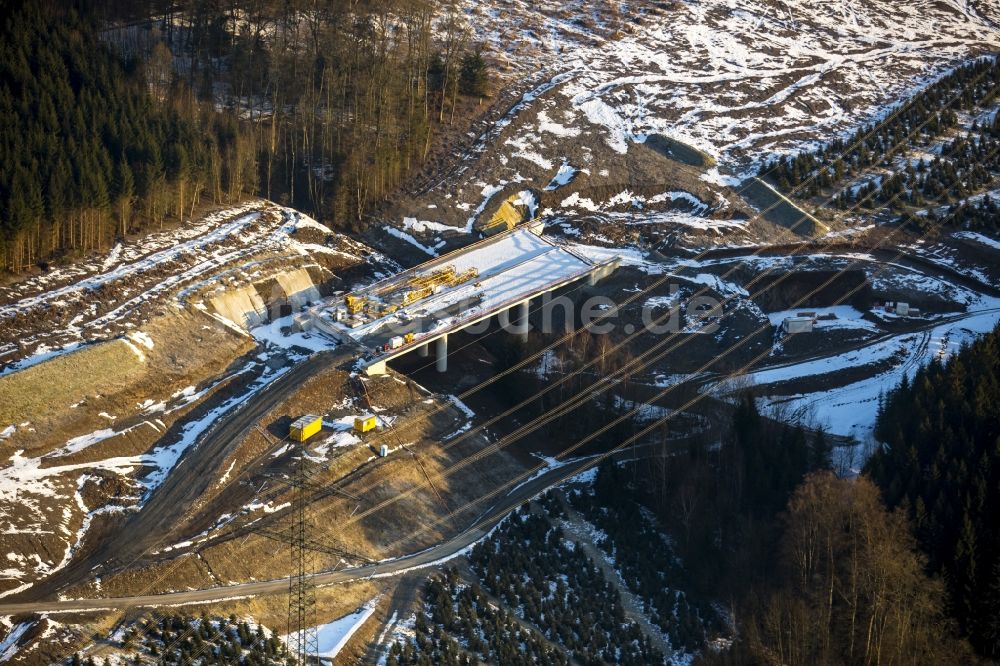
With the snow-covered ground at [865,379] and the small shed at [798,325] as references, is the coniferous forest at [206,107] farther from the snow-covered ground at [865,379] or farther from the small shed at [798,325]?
the snow-covered ground at [865,379]

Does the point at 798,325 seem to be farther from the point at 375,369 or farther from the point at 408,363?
the point at 375,369

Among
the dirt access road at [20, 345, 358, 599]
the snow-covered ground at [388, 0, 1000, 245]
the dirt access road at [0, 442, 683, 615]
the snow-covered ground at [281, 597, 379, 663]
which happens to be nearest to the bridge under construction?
the dirt access road at [20, 345, 358, 599]

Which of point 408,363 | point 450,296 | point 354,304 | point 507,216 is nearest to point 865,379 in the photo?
point 450,296

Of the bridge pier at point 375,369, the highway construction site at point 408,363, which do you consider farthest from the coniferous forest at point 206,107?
the bridge pier at point 375,369

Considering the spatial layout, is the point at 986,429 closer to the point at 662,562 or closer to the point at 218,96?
the point at 662,562

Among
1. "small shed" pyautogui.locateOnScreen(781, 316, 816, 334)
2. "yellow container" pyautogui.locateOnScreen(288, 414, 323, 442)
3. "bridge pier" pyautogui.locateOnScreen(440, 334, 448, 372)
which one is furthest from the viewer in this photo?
"small shed" pyautogui.locateOnScreen(781, 316, 816, 334)

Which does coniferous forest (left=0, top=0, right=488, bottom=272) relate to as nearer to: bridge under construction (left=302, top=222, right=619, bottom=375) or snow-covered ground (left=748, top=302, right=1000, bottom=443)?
bridge under construction (left=302, top=222, right=619, bottom=375)
